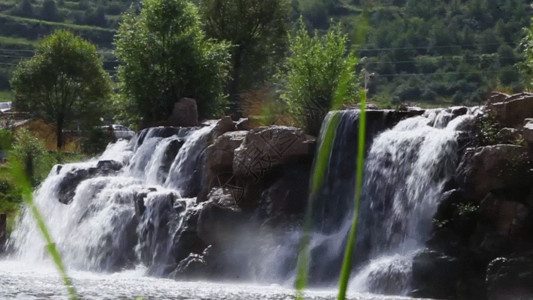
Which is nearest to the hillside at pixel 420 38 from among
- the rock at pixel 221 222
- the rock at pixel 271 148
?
the rock at pixel 271 148

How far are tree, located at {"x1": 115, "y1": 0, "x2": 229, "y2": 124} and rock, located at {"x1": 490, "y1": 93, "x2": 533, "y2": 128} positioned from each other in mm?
19417

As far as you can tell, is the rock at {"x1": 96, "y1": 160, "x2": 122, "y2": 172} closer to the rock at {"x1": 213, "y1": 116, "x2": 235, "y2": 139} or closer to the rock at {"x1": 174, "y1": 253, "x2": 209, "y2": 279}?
the rock at {"x1": 213, "y1": 116, "x2": 235, "y2": 139}

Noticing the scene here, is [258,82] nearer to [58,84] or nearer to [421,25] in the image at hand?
[58,84]

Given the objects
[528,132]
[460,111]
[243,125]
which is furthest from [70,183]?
[528,132]

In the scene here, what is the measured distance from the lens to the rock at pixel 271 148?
26.4 m

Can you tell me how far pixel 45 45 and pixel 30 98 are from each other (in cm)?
279

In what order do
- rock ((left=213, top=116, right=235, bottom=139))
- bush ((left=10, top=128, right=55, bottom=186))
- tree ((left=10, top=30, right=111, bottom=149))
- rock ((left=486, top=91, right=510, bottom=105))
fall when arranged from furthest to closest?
tree ((left=10, top=30, right=111, bottom=149)) < bush ((left=10, top=128, right=55, bottom=186)) < rock ((left=213, top=116, right=235, bottom=139)) < rock ((left=486, top=91, right=510, bottom=105))

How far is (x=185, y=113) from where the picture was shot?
37938mm

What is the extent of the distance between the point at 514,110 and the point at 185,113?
18024 millimetres

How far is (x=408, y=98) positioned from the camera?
82375 mm

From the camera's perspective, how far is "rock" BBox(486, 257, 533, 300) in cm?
1894

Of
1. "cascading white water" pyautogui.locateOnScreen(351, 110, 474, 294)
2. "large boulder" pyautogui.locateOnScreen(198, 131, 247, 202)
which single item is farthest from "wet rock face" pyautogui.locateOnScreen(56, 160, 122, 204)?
"cascading white water" pyautogui.locateOnScreen(351, 110, 474, 294)

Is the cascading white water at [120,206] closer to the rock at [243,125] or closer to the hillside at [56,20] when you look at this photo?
the rock at [243,125]

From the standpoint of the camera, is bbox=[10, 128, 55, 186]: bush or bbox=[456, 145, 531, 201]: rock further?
bbox=[10, 128, 55, 186]: bush
